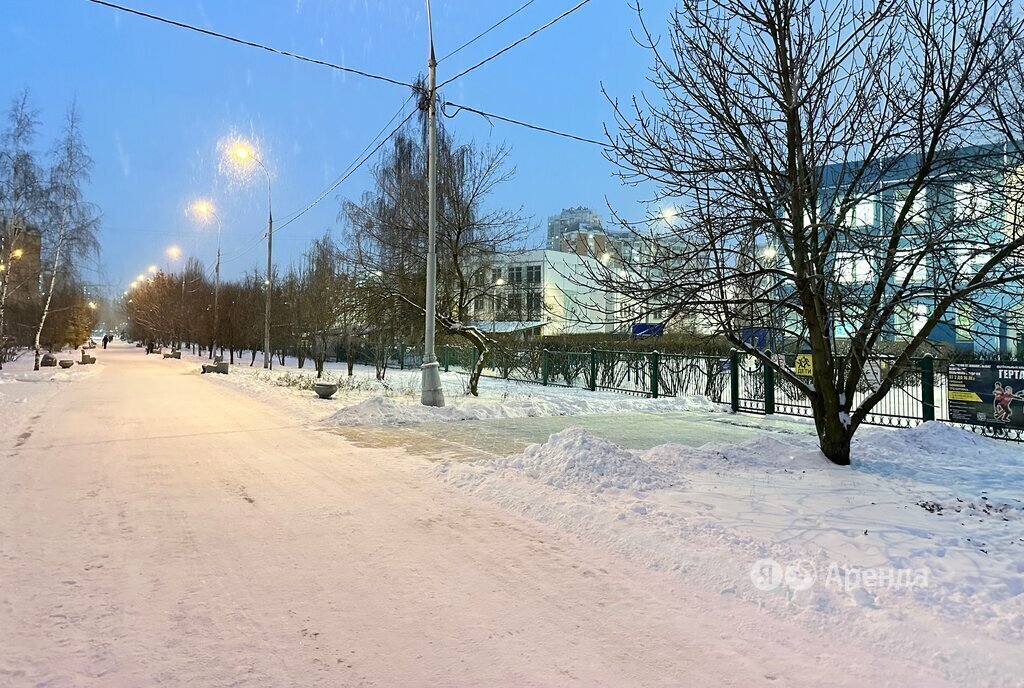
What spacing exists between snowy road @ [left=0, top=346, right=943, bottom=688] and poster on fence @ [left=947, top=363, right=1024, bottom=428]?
898 centimetres

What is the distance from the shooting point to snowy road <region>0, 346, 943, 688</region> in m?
3.22

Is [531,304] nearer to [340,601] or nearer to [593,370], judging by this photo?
[593,370]

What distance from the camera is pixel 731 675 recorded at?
3.20 m

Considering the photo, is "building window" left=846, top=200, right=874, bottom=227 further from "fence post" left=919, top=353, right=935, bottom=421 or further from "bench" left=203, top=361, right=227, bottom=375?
"bench" left=203, top=361, right=227, bottom=375

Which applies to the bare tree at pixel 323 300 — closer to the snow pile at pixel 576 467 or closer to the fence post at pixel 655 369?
the fence post at pixel 655 369

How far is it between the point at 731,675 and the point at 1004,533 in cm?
365

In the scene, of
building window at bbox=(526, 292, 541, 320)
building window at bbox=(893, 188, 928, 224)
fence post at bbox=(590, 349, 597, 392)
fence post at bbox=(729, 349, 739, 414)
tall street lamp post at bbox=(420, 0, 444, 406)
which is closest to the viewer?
building window at bbox=(893, 188, 928, 224)

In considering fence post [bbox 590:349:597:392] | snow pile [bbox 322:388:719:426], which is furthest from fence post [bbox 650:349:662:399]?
fence post [bbox 590:349:597:392]

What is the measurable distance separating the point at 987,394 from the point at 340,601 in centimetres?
1110

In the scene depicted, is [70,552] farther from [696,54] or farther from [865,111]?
[865,111]

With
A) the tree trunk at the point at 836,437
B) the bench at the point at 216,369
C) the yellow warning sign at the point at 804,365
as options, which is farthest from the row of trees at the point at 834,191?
the bench at the point at 216,369

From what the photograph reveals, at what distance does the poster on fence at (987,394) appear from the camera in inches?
406

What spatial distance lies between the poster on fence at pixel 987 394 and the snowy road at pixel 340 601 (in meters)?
8.98

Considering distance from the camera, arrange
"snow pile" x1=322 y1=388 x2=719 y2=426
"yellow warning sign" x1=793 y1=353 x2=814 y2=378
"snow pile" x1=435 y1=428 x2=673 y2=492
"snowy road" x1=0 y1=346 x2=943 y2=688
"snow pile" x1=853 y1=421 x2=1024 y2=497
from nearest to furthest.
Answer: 1. "snowy road" x1=0 y1=346 x2=943 y2=688
2. "snow pile" x1=435 y1=428 x2=673 y2=492
3. "snow pile" x1=853 y1=421 x2=1024 y2=497
4. "snow pile" x1=322 y1=388 x2=719 y2=426
5. "yellow warning sign" x1=793 y1=353 x2=814 y2=378
